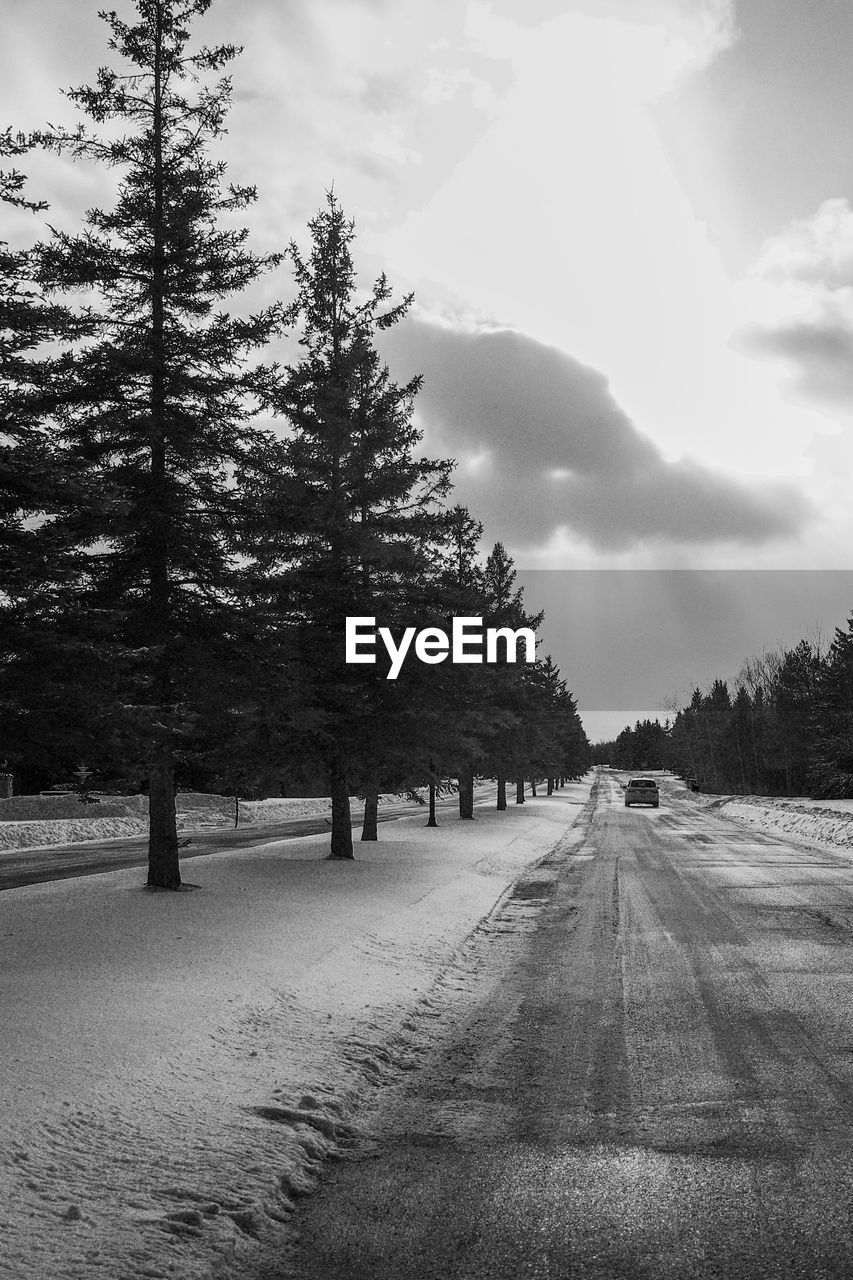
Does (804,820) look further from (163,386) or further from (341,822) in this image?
(163,386)

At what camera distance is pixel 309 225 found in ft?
59.7

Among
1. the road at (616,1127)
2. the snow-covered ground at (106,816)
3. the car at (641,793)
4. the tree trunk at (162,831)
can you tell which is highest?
the tree trunk at (162,831)

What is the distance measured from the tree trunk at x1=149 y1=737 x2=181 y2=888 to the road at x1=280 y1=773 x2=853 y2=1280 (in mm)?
5206

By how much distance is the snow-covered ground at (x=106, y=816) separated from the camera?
2556 centimetres

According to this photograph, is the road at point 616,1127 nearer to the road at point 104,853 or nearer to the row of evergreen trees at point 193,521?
the row of evergreen trees at point 193,521

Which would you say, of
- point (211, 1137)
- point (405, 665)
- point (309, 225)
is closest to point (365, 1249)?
point (211, 1137)

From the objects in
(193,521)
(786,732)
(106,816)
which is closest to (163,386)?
(193,521)

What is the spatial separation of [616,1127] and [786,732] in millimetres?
79115

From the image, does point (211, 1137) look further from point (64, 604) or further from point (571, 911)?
point (571, 911)

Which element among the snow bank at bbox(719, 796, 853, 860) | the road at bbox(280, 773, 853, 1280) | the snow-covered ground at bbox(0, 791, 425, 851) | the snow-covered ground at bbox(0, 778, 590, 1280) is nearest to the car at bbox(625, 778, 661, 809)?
the snow bank at bbox(719, 796, 853, 860)

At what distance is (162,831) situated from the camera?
13.1 metres

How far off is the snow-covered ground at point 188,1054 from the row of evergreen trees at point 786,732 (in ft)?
167

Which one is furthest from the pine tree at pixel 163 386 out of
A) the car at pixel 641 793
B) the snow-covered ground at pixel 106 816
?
the car at pixel 641 793

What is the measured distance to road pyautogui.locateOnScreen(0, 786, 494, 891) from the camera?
57.6 feet
